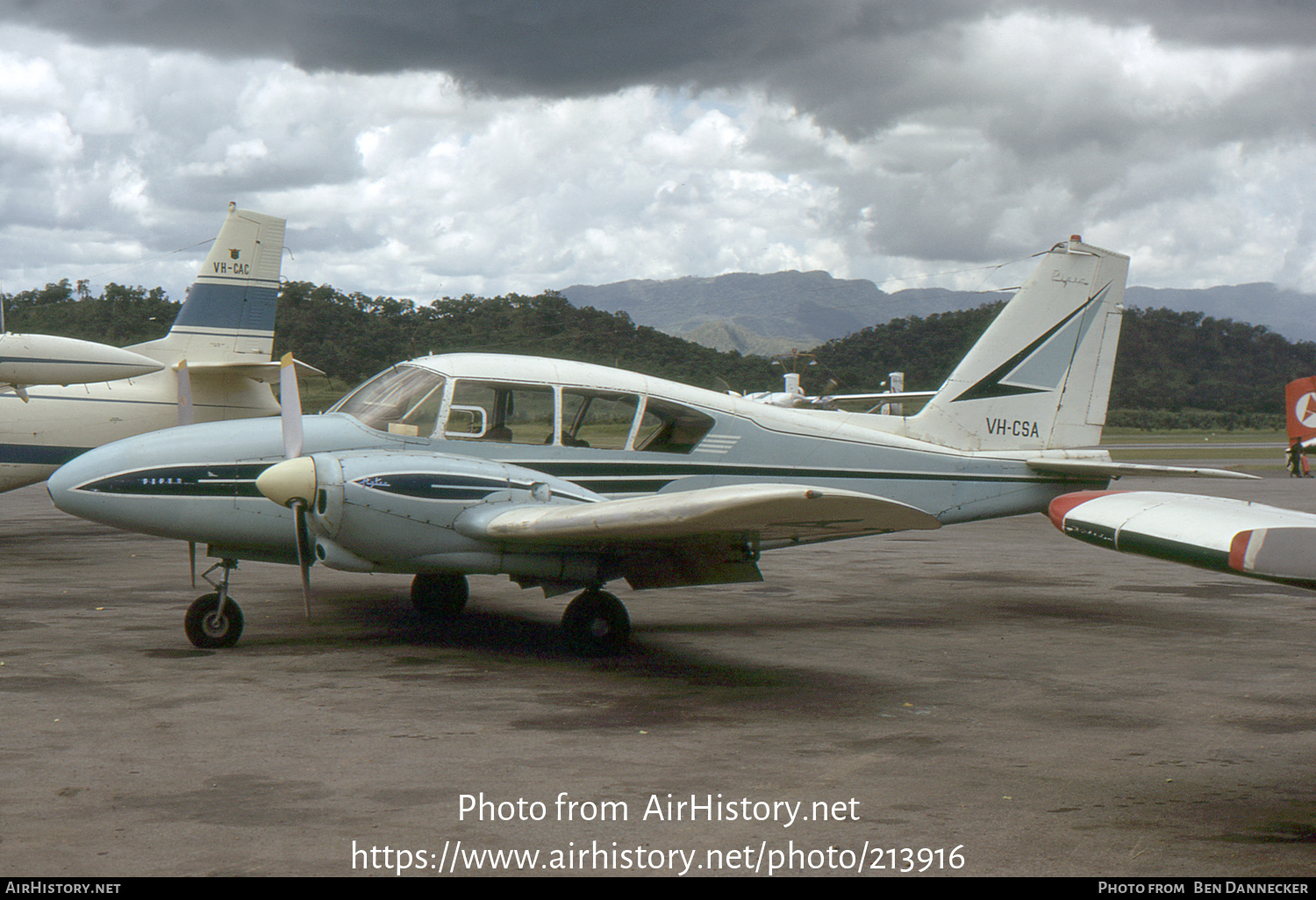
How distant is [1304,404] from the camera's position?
1230 inches

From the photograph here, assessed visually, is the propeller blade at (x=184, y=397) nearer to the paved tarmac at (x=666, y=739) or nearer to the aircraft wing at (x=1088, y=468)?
the paved tarmac at (x=666, y=739)

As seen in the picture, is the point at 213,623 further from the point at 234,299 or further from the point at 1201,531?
the point at 234,299

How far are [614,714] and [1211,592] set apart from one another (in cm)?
864

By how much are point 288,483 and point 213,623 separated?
1.55 meters

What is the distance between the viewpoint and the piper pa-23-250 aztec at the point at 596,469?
760cm

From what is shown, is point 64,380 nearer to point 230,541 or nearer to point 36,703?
point 230,541

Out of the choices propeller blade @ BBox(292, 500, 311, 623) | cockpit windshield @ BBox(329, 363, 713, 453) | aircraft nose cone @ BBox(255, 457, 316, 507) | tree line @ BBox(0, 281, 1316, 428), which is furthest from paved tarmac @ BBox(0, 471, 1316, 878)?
tree line @ BBox(0, 281, 1316, 428)

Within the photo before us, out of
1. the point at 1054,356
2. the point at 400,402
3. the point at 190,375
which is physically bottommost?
the point at 400,402

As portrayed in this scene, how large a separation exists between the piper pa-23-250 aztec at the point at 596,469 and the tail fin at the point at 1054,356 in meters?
0.02

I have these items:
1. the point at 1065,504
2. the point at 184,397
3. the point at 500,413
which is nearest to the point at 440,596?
the point at 500,413

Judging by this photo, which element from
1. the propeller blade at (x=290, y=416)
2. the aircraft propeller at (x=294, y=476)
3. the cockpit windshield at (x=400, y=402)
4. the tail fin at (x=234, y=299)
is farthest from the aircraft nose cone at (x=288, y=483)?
the tail fin at (x=234, y=299)

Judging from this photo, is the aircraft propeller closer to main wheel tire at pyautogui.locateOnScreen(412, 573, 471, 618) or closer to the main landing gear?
the main landing gear

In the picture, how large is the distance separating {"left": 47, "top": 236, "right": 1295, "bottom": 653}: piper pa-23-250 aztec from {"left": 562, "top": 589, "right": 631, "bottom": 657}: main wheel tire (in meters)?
0.02

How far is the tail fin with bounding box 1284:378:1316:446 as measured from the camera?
3089cm
